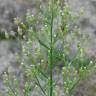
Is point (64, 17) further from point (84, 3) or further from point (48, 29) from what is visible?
point (84, 3)

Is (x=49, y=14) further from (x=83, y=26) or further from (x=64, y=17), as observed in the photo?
(x=83, y=26)

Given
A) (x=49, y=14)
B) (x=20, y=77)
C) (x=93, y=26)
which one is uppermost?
(x=49, y=14)

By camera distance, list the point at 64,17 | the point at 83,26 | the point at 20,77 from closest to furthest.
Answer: the point at 64,17, the point at 20,77, the point at 83,26

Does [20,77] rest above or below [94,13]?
below

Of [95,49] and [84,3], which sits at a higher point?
[84,3]

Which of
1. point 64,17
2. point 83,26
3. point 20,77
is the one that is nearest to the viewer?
point 64,17

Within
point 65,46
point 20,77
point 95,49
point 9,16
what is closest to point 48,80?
point 65,46

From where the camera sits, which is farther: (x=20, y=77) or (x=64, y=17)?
(x=20, y=77)

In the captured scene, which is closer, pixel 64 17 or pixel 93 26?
pixel 64 17

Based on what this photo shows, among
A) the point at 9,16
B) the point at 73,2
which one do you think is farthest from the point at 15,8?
the point at 73,2
